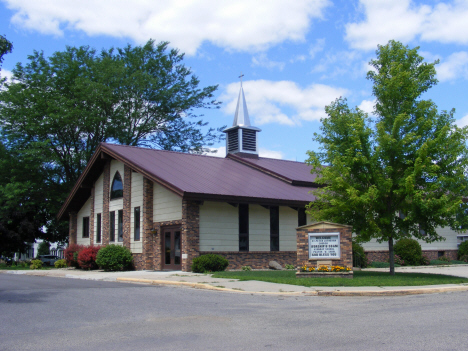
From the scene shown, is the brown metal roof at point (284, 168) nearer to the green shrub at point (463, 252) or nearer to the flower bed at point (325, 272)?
the green shrub at point (463, 252)

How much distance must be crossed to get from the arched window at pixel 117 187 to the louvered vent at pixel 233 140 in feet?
30.8

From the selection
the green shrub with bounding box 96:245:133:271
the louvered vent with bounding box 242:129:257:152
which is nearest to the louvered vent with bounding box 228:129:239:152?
the louvered vent with bounding box 242:129:257:152

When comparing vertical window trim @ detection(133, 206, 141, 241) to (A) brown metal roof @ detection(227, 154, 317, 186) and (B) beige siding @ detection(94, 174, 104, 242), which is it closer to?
(B) beige siding @ detection(94, 174, 104, 242)

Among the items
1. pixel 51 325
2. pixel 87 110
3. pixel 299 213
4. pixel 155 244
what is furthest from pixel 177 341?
pixel 87 110

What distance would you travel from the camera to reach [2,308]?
11141 mm

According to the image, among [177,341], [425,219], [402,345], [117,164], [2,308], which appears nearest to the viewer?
[402,345]

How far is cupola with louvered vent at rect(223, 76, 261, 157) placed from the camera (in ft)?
118

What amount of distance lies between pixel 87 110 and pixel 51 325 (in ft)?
102

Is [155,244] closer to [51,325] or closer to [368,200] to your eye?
[368,200]

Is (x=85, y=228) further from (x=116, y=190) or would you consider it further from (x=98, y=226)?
(x=116, y=190)

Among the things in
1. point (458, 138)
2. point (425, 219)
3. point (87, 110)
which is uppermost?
point (87, 110)

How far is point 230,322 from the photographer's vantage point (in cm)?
923

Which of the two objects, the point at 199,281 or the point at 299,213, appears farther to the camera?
the point at 299,213

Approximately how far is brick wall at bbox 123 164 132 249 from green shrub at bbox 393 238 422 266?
15.7m
